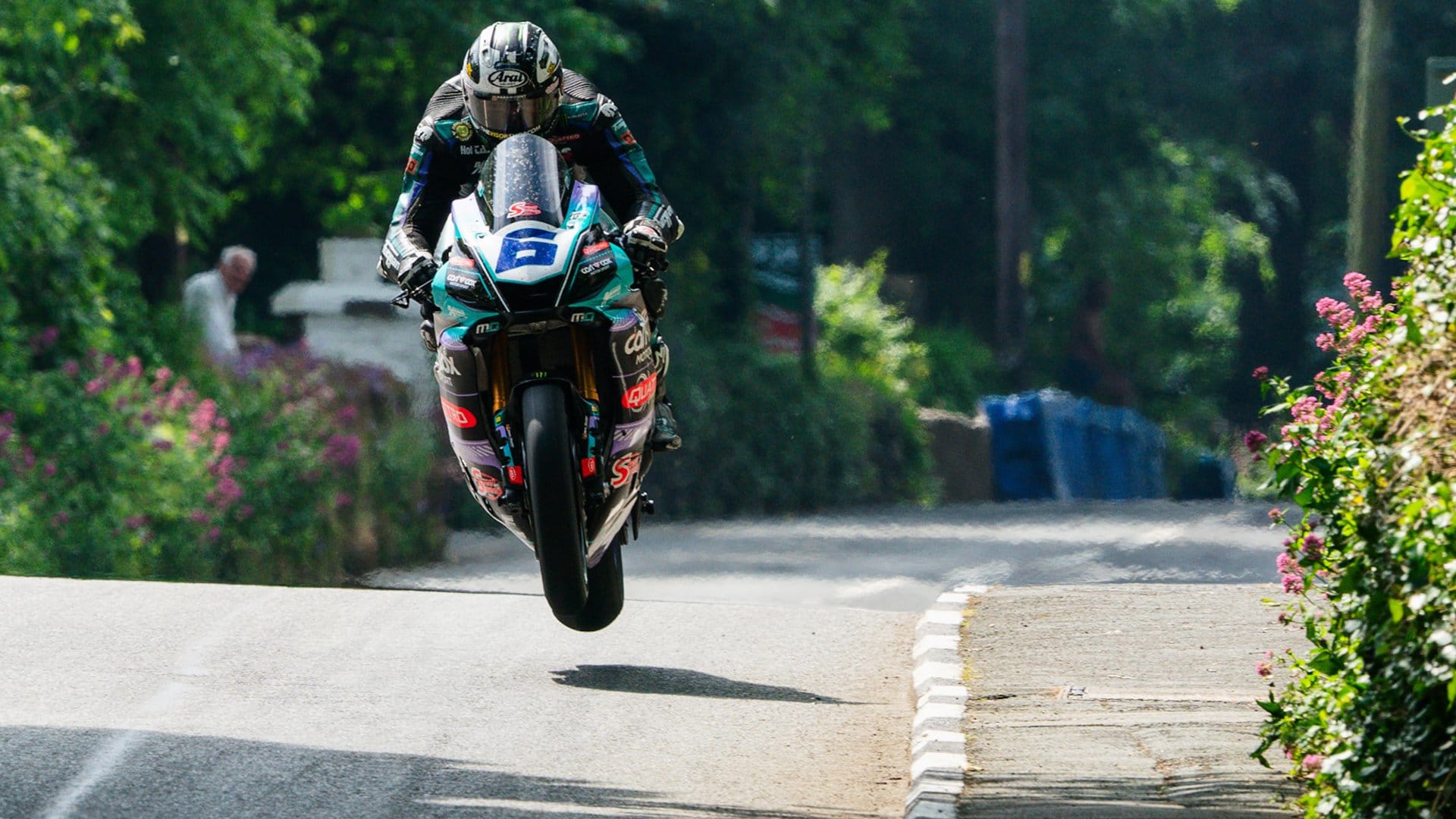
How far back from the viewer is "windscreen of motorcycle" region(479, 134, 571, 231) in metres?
8.25

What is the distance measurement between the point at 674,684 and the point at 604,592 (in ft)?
1.58

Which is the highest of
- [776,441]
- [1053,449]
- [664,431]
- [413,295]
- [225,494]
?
Result: [413,295]

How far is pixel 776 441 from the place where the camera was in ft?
86.2

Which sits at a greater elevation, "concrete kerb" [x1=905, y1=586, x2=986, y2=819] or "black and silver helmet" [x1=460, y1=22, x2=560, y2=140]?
"black and silver helmet" [x1=460, y1=22, x2=560, y2=140]

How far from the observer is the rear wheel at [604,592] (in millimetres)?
9125

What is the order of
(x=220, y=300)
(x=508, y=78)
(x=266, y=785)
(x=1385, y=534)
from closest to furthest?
(x=1385, y=534)
(x=266, y=785)
(x=508, y=78)
(x=220, y=300)

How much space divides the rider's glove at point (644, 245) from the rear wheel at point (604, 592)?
3.77 feet

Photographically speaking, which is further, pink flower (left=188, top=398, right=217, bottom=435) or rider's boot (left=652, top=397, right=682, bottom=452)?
pink flower (left=188, top=398, right=217, bottom=435)

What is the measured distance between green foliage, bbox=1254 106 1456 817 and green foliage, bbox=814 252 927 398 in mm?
23755

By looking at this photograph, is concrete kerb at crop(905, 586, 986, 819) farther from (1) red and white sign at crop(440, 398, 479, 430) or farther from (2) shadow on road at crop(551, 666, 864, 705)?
(1) red and white sign at crop(440, 398, 479, 430)

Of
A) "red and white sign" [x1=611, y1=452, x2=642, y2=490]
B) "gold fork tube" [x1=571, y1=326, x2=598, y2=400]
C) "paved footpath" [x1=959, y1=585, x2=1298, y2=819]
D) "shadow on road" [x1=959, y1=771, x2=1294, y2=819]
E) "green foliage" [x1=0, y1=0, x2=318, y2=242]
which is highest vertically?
"green foliage" [x1=0, y1=0, x2=318, y2=242]

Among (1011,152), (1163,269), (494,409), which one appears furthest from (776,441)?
(494,409)

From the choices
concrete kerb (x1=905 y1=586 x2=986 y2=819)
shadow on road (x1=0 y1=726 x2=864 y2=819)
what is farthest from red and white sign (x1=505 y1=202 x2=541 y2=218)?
concrete kerb (x1=905 y1=586 x2=986 y2=819)

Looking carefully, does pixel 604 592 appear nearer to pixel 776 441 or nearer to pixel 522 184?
pixel 522 184
